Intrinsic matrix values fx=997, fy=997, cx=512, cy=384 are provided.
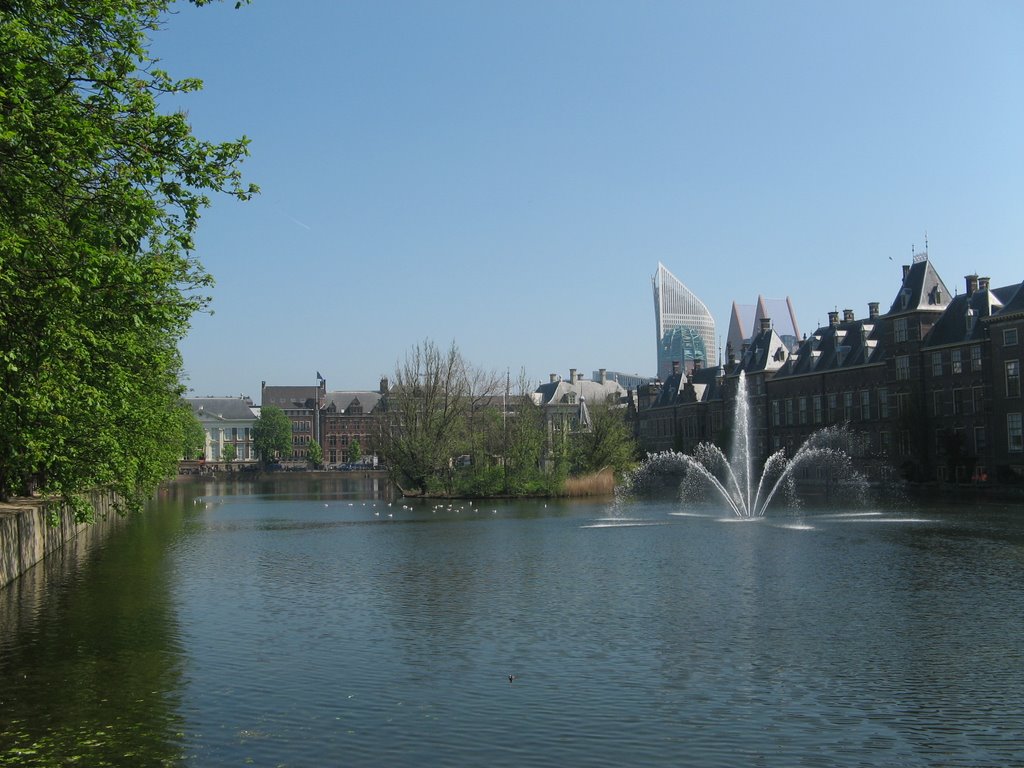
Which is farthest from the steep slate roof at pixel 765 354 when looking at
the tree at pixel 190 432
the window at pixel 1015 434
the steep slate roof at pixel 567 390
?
the tree at pixel 190 432

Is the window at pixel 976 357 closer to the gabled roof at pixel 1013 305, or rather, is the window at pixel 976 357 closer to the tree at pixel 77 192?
the gabled roof at pixel 1013 305

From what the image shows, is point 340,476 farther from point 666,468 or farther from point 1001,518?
point 1001,518

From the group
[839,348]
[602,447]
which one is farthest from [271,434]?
[839,348]

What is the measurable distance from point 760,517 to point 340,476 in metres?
109

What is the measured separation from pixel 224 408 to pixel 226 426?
3665 millimetres

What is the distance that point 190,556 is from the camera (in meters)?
35.0

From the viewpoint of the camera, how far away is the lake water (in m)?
12.8

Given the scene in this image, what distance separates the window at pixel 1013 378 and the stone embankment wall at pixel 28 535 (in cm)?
5662

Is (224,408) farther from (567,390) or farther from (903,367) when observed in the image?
(903,367)

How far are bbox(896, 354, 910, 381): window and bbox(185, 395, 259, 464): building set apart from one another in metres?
131

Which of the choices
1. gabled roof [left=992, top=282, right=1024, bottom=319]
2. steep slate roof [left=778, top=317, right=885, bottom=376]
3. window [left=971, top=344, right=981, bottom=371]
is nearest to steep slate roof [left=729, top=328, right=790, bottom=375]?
steep slate roof [left=778, top=317, right=885, bottom=376]

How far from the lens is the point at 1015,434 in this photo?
66.4 metres

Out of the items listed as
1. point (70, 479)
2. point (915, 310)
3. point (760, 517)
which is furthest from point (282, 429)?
point (70, 479)

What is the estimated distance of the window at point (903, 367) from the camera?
251ft
